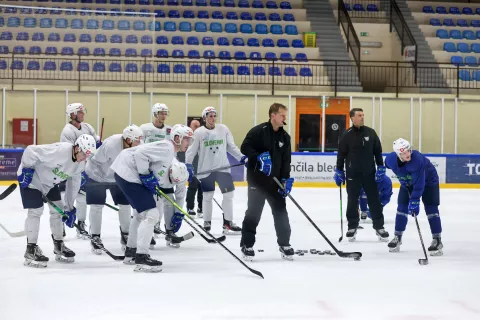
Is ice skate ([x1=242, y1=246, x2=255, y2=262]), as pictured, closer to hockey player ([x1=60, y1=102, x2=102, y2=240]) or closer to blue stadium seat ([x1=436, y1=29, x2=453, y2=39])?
hockey player ([x1=60, y1=102, x2=102, y2=240])

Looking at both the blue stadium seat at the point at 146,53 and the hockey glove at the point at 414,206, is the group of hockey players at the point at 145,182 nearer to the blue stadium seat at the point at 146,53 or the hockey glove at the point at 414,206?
the hockey glove at the point at 414,206

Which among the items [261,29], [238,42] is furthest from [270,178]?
[261,29]

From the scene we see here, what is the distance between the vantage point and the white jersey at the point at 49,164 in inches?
249

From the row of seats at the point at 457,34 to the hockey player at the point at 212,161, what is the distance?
49.9 feet

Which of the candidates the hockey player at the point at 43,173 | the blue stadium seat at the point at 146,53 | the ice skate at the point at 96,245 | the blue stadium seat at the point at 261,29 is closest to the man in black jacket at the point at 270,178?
the ice skate at the point at 96,245

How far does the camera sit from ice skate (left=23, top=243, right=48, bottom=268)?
21.0 ft

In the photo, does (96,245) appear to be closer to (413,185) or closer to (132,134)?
(132,134)

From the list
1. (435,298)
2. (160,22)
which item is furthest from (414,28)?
(435,298)

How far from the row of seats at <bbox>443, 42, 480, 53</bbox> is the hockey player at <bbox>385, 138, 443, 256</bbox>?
15487mm

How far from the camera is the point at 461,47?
72.4 ft

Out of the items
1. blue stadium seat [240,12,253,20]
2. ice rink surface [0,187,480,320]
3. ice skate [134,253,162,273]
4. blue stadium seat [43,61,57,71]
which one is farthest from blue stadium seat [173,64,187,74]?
ice skate [134,253,162,273]

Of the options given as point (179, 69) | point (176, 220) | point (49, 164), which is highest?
point (179, 69)

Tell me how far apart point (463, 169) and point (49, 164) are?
12.0 m

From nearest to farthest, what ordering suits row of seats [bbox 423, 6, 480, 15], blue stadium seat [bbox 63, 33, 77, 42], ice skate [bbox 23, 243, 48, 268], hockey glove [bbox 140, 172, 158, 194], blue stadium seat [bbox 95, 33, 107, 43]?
hockey glove [bbox 140, 172, 158, 194], ice skate [bbox 23, 243, 48, 268], blue stadium seat [bbox 95, 33, 107, 43], blue stadium seat [bbox 63, 33, 77, 42], row of seats [bbox 423, 6, 480, 15]
